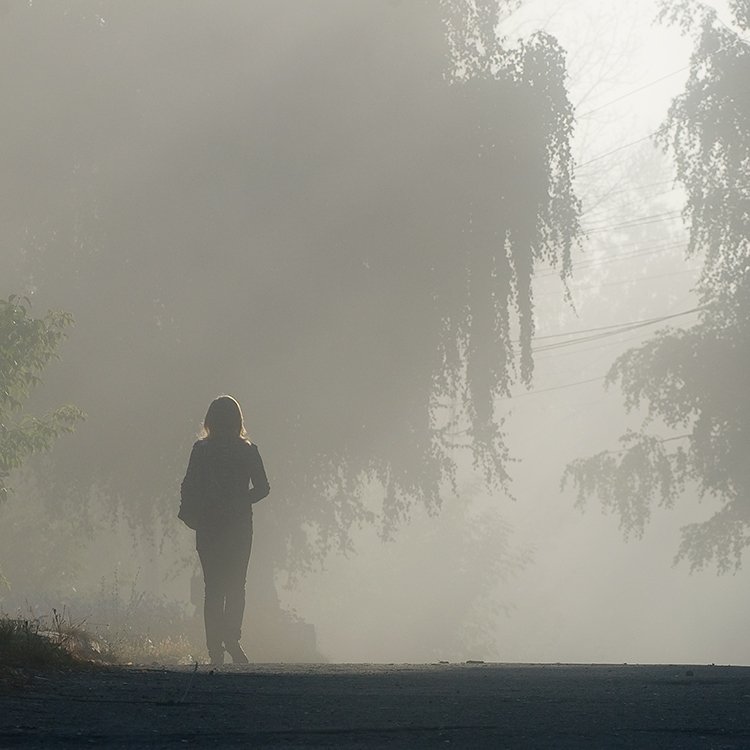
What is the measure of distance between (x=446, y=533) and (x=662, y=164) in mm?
47670

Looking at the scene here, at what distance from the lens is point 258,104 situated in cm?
1861

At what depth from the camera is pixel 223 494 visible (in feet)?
36.8

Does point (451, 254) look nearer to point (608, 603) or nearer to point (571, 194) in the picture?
point (571, 194)

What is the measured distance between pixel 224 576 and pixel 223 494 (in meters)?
0.63

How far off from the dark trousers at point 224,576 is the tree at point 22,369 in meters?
3.11

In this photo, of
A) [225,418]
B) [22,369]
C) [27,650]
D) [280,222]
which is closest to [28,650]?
[27,650]

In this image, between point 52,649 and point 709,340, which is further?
point 709,340

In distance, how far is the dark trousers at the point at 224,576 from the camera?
11.3m

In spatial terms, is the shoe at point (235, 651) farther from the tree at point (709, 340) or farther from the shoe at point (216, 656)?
the tree at point (709, 340)

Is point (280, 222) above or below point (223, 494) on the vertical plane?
above

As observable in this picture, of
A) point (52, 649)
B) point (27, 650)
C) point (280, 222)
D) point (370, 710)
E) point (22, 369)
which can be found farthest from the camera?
point (280, 222)

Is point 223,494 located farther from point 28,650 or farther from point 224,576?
point 28,650

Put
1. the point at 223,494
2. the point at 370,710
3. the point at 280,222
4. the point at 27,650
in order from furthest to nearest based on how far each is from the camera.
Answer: the point at 280,222 → the point at 223,494 → the point at 27,650 → the point at 370,710

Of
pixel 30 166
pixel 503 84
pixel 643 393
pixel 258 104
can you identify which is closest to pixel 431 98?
pixel 503 84
